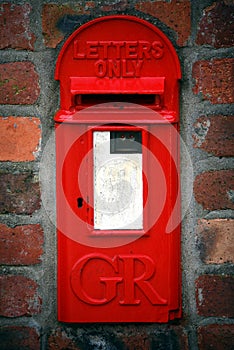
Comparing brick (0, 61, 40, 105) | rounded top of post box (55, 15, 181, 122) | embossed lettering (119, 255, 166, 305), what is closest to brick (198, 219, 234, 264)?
embossed lettering (119, 255, 166, 305)

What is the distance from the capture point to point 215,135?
1155 millimetres

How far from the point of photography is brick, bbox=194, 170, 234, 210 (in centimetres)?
116

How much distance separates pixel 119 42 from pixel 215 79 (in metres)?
0.24

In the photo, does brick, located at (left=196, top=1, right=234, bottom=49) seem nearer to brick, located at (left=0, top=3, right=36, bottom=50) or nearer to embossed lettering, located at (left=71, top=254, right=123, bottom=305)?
brick, located at (left=0, top=3, right=36, bottom=50)

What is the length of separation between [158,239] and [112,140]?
0.25 m

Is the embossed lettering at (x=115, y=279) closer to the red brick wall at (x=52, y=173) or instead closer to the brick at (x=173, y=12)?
the red brick wall at (x=52, y=173)

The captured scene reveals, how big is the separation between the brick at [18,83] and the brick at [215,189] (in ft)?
1.42

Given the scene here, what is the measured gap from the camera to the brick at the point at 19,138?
1160mm

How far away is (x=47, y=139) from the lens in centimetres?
117

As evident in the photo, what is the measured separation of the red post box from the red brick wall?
2.4 inches

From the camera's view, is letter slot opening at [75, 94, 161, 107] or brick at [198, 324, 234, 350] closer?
letter slot opening at [75, 94, 161, 107]

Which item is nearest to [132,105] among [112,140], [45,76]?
[112,140]

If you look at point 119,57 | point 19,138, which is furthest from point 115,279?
point 119,57

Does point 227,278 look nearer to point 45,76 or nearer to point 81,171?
point 81,171
